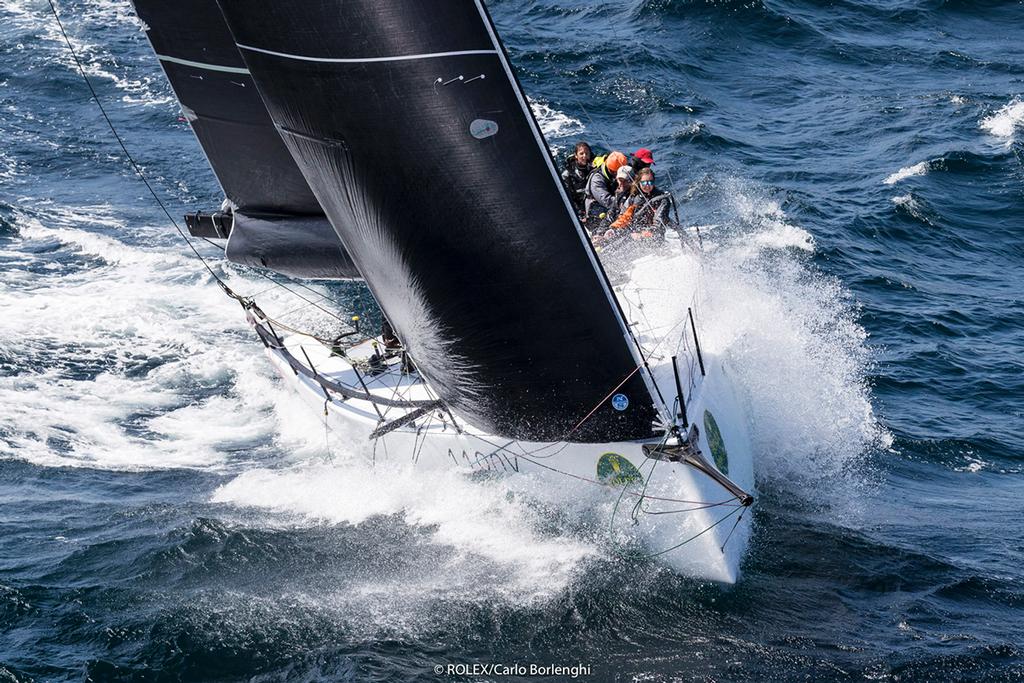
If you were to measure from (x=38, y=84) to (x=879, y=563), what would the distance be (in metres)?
20.8

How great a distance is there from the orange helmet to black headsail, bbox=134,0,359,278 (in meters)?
3.40

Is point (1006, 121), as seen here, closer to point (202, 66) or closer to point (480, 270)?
point (202, 66)

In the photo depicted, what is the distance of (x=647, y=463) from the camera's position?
10477 millimetres

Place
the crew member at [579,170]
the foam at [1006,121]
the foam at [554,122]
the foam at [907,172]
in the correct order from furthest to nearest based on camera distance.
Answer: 1. the foam at [554,122]
2. the foam at [1006,121]
3. the foam at [907,172]
4. the crew member at [579,170]

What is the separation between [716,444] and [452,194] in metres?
3.87

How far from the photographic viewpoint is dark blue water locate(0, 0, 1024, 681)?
1010cm

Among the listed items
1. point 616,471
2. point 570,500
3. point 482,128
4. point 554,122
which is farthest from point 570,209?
point 554,122

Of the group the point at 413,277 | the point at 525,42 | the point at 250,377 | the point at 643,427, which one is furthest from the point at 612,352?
the point at 525,42

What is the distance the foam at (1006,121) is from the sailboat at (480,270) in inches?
473

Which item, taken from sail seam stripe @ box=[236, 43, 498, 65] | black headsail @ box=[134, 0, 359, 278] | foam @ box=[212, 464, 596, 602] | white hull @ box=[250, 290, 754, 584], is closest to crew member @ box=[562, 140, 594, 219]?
black headsail @ box=[134, 0, 359, 278]

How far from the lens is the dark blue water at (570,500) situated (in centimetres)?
1010

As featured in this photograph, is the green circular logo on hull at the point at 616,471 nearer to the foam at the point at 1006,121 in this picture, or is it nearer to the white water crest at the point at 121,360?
the white water crest at the point at 121,360
